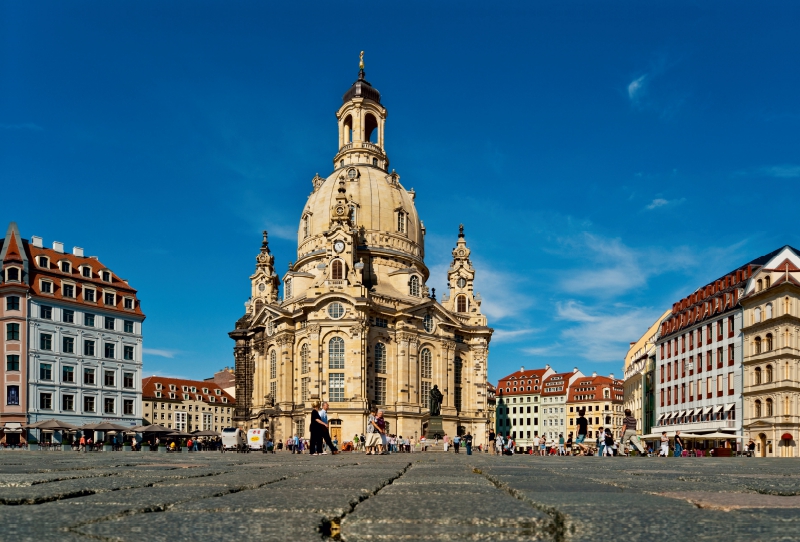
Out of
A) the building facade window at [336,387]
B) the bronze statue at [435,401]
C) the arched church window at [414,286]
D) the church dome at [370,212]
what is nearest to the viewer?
the building facade window at [336,387]

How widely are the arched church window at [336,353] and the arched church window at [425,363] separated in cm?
942

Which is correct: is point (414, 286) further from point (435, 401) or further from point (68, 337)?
point (68, 337)

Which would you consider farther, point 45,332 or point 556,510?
point 45,332

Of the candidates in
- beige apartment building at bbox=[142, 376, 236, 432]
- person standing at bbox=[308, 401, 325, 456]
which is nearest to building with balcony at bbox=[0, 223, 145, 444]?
person standing at bbox=[308, 401, 325, 456]

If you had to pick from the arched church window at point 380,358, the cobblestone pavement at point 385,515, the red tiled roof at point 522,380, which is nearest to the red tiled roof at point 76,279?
the arched church window at point 380,358

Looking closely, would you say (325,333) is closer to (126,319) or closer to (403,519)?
(126,319)

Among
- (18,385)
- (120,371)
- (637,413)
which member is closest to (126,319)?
(120,371)

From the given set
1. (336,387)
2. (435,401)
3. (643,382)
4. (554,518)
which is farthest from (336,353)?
(554,518)

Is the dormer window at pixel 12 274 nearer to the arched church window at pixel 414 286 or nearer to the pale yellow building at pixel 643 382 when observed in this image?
the arched church window at pixel 414 286

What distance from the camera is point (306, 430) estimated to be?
7462cm

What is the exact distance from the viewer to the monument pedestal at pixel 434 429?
76.5 meters

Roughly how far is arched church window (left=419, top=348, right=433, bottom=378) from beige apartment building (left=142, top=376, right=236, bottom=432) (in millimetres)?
55573

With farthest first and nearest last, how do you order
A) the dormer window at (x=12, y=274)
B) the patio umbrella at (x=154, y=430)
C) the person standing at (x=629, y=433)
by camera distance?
the dormer window at (x=12, y=274)
the patio umbrella at (x=154, y=430)
the person standing at (x=629, y=433)

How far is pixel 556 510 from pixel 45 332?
65.6 meters
